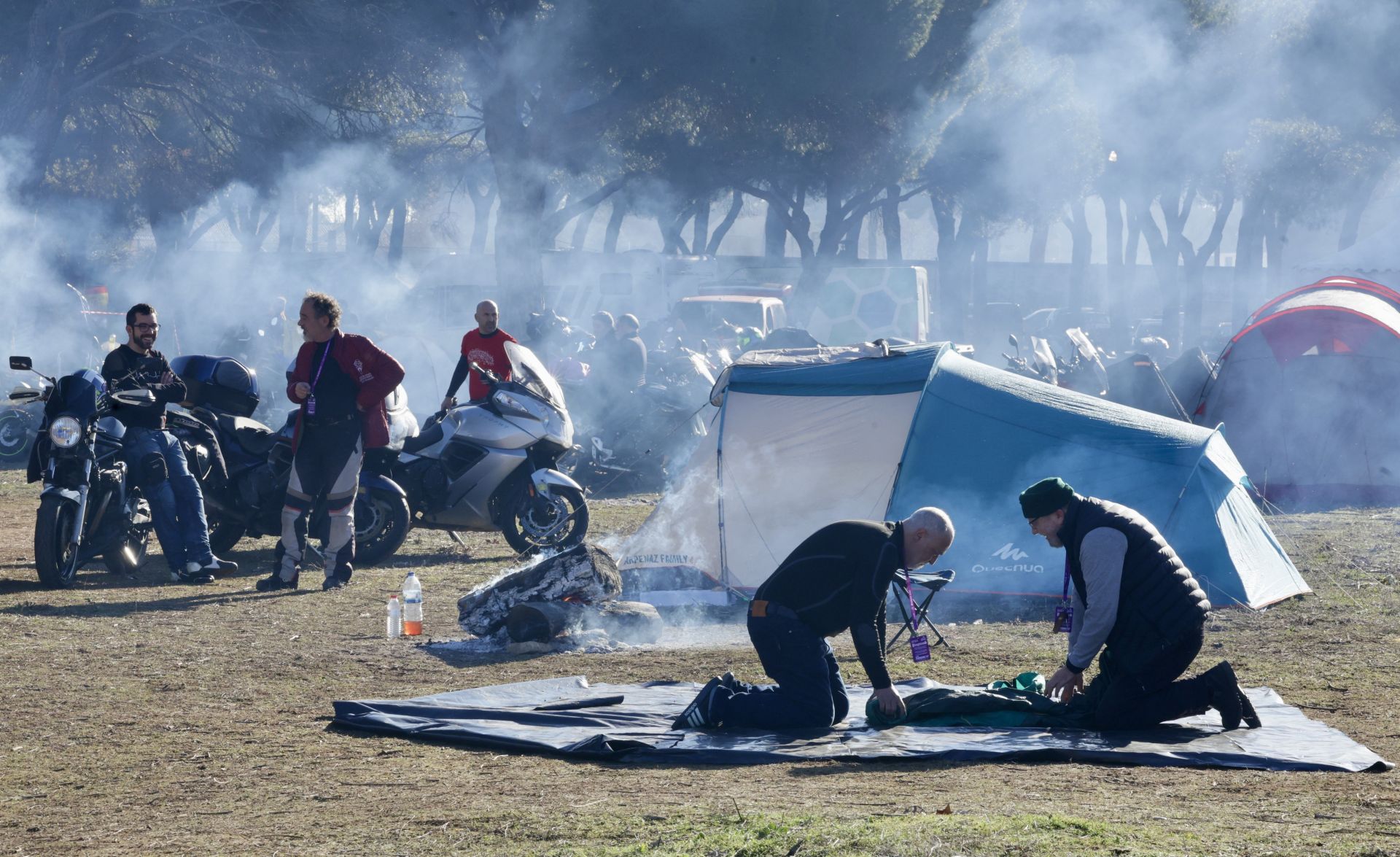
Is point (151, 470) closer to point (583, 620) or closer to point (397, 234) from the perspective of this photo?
point (583, 620)

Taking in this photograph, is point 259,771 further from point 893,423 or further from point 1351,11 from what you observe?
point 1351,11

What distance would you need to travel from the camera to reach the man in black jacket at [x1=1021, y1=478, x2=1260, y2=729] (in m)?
6.18

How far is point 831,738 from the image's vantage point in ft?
20.3

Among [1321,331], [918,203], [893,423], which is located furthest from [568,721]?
[918,203]

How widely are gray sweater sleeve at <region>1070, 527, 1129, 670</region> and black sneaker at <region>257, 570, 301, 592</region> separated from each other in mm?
5715

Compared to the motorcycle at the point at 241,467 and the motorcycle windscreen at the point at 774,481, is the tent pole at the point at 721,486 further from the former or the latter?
the motorcycle at the point at 241,467

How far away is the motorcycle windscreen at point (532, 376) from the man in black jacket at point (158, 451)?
2.64 meters

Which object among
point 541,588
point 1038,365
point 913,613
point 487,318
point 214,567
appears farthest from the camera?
point 1038,365

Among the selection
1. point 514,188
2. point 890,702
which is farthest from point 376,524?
point 514,188

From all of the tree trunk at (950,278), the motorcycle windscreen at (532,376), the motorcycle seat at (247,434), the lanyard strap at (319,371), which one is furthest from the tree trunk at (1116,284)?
the lanyard strap at (319,371)

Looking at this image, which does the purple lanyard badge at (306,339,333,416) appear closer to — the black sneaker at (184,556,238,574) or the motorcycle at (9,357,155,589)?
the motorcycle at (9,357,155,589)

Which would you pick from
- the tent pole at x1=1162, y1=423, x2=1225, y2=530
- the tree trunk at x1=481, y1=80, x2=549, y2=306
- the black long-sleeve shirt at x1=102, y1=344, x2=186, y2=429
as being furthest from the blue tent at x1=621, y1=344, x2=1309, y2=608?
the tree trunk at x1=481, y1=80, x2=549, y2=306

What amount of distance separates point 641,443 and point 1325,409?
26.3 feet

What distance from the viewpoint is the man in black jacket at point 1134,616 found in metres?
6.18
